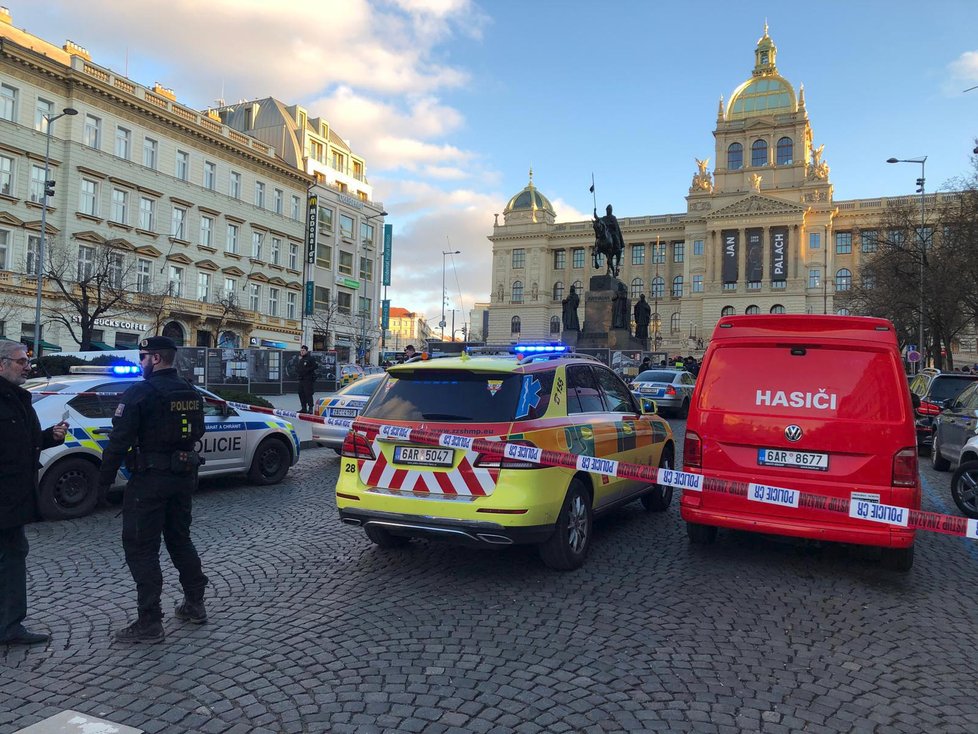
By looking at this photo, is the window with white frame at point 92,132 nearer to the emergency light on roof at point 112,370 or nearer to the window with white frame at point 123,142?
the window with white frame at point 123,142

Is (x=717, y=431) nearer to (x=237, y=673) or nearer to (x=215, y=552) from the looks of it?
(x=237, y=673)

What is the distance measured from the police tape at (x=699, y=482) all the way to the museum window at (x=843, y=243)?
91297 mm

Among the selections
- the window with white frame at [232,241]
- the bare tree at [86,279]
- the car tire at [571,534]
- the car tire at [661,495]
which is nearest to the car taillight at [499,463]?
the car tire at [571,534]

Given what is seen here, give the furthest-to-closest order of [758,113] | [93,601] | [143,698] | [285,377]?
[758,113]
[285,377]
[93,601]
[143,698]

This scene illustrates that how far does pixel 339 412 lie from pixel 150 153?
122 feet

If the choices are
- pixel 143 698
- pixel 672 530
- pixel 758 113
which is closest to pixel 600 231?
pixel 672 530

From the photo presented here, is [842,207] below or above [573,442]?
above

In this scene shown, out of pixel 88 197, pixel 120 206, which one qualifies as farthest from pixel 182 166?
pixel 88 197

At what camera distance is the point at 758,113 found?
93.8 metres

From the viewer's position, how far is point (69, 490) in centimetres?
724

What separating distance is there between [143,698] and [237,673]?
0.46 m

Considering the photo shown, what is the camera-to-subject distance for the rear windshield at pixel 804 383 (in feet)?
17.9

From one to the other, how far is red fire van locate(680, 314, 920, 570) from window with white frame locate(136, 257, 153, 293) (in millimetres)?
39889

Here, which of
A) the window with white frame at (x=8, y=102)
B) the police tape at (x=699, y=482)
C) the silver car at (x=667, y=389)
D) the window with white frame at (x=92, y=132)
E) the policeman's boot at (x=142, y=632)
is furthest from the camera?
the window with white frame at (x=92, y=132)
